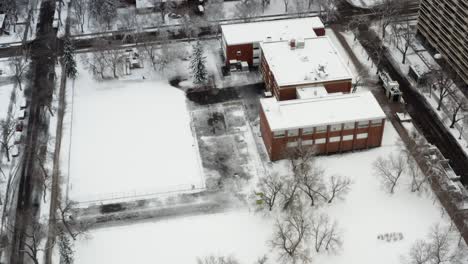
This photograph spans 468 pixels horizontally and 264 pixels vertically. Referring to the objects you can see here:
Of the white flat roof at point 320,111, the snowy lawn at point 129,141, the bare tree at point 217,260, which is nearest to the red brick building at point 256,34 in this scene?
the snowy lawn at point 129,141

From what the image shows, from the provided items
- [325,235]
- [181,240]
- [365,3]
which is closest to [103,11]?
[365,3]

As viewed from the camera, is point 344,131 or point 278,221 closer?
point 278,221

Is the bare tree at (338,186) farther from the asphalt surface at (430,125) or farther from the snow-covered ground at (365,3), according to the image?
the snow-covered ground at (365,3)

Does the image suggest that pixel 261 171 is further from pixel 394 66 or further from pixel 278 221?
pixel 394 66

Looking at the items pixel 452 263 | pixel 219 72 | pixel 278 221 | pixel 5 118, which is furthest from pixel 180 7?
pixel 452 263

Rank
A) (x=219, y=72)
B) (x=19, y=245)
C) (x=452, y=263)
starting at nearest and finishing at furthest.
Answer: (x=452, y=263)
(x=19, y=245)
(x=219, y=72)

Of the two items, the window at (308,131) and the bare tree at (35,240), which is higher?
the window at (308,131)

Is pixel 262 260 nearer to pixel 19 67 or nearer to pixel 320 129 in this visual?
pixel 320 129
